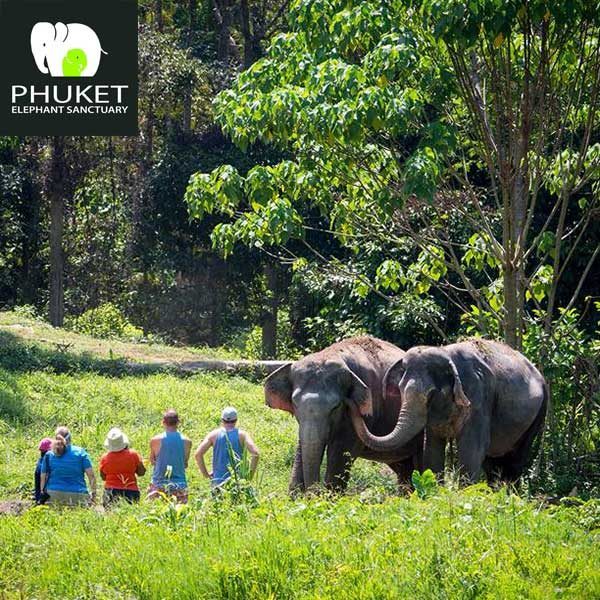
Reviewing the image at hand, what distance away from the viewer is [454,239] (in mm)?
22047

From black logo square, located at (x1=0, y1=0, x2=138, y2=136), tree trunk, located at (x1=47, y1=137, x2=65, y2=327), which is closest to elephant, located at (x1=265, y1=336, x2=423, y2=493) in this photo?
black logo square, located at (x1=0, y1=0, x2=138, y2=136)

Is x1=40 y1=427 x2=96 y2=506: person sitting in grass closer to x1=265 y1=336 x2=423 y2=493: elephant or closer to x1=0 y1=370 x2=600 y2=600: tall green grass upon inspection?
x1=0 y1=370 x2=600 y2=600: tall green grass

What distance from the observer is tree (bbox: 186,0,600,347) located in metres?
13.0

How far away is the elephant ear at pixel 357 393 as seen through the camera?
1226cm

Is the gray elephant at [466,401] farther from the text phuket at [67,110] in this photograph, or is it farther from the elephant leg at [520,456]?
the text phuket at [67,110]

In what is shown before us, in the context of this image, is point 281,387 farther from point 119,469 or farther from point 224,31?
point 224,31

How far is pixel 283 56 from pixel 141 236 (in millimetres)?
14961

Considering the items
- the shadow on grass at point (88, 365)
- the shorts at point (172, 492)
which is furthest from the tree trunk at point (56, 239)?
the shorts at point (172, 492)

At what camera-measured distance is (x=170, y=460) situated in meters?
11.9

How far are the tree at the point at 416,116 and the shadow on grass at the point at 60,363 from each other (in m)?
6.15

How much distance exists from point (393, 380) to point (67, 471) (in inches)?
118

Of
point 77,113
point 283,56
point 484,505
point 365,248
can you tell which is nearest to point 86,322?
point 77,113

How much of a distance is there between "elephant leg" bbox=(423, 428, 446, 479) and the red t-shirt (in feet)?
8.63

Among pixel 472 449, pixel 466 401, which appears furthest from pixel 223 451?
pixel 472 449
